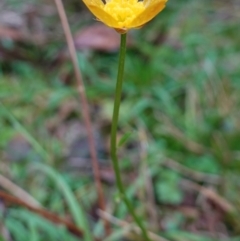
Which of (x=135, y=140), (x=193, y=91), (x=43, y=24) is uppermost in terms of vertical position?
(x=43, y=24)

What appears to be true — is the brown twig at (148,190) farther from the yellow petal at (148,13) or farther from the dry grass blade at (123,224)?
the yellow petal at (148,13)

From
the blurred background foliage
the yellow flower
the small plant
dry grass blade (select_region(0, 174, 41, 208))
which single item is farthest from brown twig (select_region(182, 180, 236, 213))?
the yellow flower

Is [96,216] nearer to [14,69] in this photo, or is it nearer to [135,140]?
[135,140]

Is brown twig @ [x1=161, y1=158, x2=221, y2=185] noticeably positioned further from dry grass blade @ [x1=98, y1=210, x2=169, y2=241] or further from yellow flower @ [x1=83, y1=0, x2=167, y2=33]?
yellow flower @ [x1=83, y1=0, x2=167, y2=33]

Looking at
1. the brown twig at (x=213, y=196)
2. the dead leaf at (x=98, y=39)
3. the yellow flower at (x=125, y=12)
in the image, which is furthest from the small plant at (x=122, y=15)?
the dead leaf at (x=98, y=39)

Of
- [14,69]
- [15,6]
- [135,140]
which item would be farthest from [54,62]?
[135,140]

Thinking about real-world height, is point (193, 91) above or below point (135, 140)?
above
